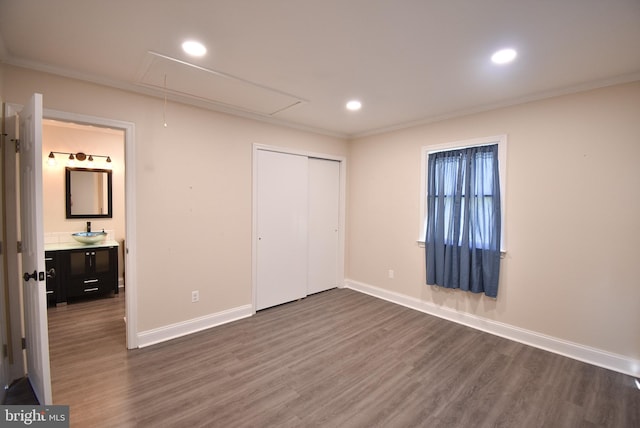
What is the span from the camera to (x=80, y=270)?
3.93m

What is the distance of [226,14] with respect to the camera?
1661 millimetres

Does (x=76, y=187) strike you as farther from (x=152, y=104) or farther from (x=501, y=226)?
(x=501, y=226)

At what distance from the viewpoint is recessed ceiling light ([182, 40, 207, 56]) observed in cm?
197

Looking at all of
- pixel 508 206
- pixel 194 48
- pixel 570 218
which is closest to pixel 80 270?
pixel 194 48

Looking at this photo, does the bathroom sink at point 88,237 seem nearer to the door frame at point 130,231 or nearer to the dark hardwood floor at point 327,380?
the dark hardwood floor at point 327,380

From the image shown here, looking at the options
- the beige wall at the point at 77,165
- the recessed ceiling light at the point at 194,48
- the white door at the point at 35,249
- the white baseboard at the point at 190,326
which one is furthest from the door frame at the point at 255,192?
the beige wall at the point at 77,165

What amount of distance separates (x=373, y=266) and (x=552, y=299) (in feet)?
7.09

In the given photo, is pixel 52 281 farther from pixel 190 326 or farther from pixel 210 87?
pixel 210 87

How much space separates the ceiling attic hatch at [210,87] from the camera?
230 cm

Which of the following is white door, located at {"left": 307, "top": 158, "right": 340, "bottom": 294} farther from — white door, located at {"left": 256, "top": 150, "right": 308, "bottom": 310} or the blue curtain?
the blue curtain

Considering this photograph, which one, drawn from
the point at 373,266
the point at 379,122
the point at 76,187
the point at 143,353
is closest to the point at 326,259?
the point at 373,266

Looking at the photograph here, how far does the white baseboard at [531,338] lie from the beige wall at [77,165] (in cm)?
448

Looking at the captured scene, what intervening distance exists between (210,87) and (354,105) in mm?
1509

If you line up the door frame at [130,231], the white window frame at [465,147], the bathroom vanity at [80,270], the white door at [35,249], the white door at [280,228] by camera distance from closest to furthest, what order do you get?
the white door at [35,249]
the door frame at [130,231]
the white window frame at [465,147]
the white door at [280,228]
the bathroom vanity at [80,270]
